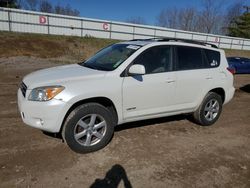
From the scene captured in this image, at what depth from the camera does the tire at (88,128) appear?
351 centimetres

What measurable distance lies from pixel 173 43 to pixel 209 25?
5815 cm

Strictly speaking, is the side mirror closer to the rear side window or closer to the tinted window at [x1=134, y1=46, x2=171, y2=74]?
the tinted window at [x1=134, y1=46, x2=171, y2=74]

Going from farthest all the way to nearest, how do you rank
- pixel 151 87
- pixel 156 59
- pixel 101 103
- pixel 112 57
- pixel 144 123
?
pixel 144 123, pixel 112 57, pixel 156 59, pixel 151 87, pixel 101 103

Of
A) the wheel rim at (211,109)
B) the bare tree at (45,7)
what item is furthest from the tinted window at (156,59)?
the bare tree at (45,7)

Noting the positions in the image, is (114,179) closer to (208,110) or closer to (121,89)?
(121,89)

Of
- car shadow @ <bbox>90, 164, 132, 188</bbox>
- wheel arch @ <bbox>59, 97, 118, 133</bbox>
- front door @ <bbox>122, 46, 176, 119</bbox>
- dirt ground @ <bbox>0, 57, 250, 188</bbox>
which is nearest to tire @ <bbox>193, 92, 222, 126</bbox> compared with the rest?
dirt ground @ <bbox>0, 57, 250, 188</bbox>

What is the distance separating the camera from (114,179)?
3123 millimetres

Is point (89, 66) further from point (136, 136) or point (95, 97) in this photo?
point (136, 136)

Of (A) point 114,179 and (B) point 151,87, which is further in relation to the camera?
(B) point 151,87

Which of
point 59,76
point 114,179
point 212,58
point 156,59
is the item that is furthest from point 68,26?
point 114,179

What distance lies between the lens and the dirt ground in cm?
311

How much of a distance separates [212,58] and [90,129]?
3082 mm

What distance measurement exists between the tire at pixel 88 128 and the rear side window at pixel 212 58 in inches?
100

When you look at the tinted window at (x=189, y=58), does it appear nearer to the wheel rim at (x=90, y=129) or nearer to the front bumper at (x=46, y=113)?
the wheel rim at (x=90, y=129)
